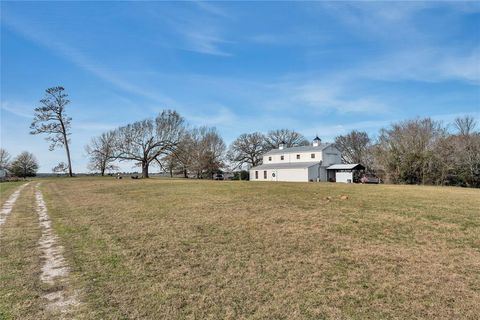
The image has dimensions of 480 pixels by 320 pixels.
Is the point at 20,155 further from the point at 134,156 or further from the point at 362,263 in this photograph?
the point at 362,263

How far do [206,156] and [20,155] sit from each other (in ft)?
130

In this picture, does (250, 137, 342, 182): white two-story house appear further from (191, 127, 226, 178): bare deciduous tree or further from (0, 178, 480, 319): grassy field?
(0, 178, 480, 319): grassy field

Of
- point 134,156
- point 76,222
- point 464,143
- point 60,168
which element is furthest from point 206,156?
point 76,222

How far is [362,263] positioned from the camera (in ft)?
16.2

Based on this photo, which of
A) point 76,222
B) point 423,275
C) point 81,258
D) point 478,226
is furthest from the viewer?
point 76,222

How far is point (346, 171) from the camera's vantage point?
4294 centimetres

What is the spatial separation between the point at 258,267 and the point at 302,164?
1683 inches

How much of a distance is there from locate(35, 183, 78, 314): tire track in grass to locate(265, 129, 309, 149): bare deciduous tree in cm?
6020

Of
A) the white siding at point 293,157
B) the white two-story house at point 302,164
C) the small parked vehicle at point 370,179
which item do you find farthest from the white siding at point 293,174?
the small parked vehicle at point 370,179

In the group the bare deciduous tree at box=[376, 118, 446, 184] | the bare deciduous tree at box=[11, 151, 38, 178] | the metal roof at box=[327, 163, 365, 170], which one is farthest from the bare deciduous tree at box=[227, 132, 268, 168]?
the bare deciduous tree at box=[11, 151, 38, 178]

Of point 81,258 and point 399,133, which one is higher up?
point 399,133

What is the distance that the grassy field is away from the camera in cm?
339

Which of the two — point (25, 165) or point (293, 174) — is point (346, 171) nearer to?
point (293, 174)

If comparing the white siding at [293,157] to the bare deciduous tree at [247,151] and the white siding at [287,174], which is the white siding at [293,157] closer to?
the white siding at [287,174]
